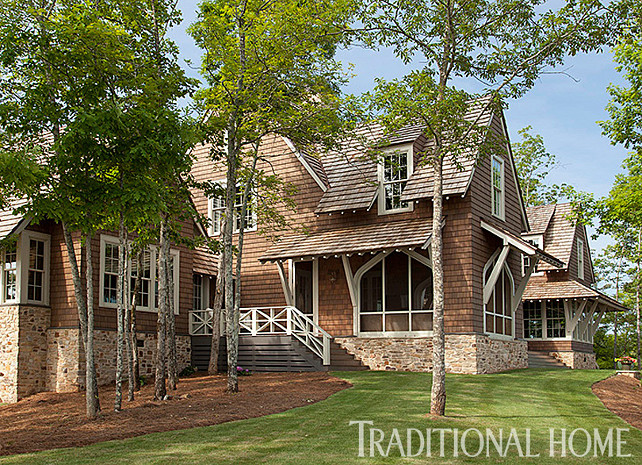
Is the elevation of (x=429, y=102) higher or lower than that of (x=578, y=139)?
lower

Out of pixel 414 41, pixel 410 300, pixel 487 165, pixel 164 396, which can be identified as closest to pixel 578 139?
pixel 487 165

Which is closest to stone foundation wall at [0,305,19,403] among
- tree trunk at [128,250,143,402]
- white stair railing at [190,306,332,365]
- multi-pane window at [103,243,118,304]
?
multi-pane window at [103,243,118,304]

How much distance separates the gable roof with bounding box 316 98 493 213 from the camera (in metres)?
17.8

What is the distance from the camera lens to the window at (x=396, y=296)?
60.7 ft

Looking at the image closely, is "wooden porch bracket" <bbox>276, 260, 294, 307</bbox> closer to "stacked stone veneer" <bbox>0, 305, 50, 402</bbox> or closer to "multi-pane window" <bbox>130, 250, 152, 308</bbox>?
"multi-pane window" <bbox>130, 250, 152, 308</bbox>

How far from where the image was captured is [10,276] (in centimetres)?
1602

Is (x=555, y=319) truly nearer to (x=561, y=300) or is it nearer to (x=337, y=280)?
(x=561, y=300)

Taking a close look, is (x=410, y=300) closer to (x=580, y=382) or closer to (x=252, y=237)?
(x=580, y=382)

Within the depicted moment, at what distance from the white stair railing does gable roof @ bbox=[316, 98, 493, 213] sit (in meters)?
3.47

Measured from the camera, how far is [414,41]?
11352mm

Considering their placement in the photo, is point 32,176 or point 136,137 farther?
point 136,137

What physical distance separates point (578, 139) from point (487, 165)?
15067 millimetres

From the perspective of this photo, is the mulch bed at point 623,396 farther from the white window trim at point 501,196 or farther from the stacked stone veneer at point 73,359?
the stacked stone veneer at point 73,359

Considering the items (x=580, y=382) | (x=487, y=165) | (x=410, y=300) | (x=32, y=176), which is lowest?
(x=580, y=382)
